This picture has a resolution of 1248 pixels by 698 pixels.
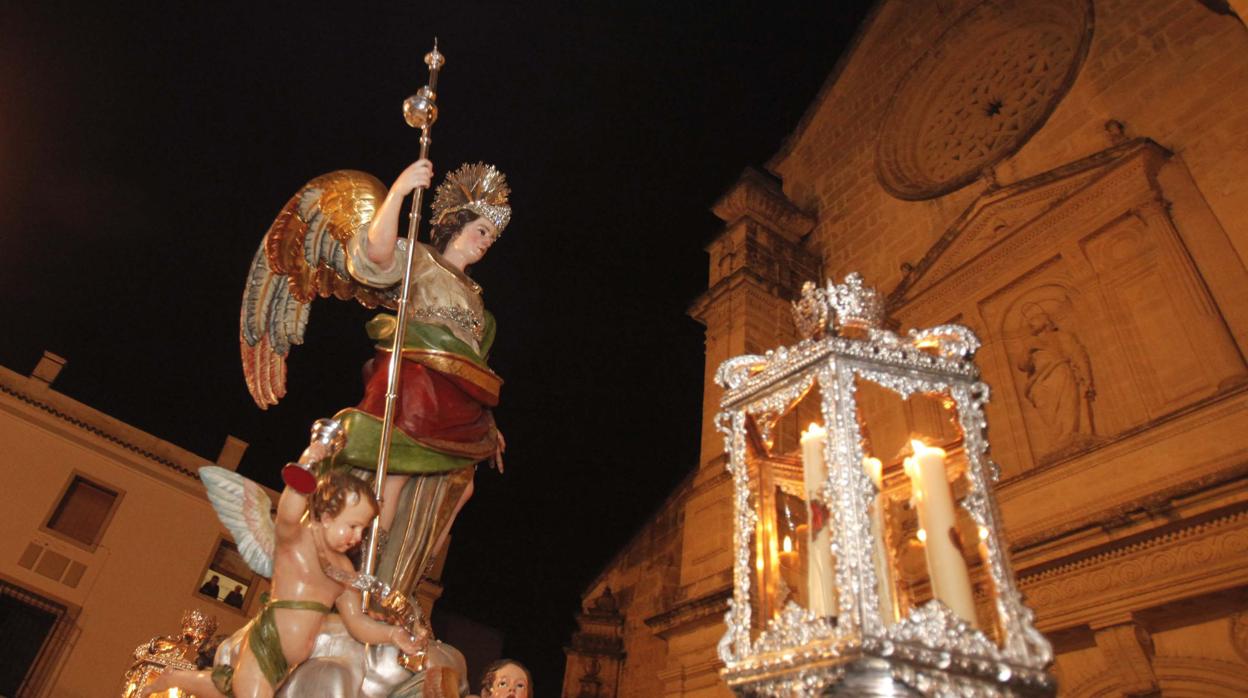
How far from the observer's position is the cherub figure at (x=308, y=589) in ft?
7.74

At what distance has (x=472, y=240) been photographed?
3.88 meters

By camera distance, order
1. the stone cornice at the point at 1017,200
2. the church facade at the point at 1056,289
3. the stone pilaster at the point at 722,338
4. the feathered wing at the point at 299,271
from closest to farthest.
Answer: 1. the feathered wing at the point at 299,271
2. the church facade at the point at 1056,289
3. the stone cornice at the point at 1017,200
4. the stone pilaster at the point at 722,338

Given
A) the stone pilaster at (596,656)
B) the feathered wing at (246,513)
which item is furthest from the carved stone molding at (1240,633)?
the stone pilaster at (596,656)

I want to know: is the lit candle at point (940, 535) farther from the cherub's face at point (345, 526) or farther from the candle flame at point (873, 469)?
the cherub's face at point (345, 526)

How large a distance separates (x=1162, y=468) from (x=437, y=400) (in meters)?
5.52

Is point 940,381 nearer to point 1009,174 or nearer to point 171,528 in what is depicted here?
point 1009,174

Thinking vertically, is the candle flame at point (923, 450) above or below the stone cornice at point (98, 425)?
below

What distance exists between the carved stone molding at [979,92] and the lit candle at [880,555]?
8.15m

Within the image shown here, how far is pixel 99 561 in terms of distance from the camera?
13.8 metres

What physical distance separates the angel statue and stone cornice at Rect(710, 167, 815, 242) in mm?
7488

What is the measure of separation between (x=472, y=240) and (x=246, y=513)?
5.37 feet

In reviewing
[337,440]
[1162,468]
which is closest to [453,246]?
[337,440]

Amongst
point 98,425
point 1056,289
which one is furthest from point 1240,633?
point 98,425

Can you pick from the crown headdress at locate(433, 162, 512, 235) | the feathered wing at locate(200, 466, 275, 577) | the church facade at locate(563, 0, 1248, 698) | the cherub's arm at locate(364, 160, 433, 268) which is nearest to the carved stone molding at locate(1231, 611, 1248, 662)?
the church facade at locate(563, 0, 1248, 698)
